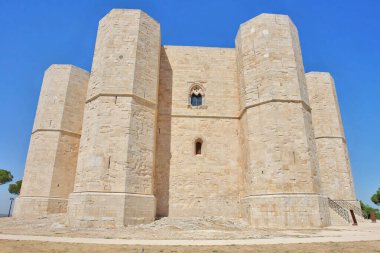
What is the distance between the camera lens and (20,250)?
5438mm

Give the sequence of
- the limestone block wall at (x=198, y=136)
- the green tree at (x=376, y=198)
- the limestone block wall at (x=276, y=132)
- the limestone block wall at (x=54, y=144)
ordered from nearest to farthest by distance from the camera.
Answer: the limestone block wall at (x=276, y=132), the limestone block wall at (x=198, y=136), the limestone block wall at (x=54, y=144), the green tree at (x=376, y=198)

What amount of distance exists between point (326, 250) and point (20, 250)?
6703 mm

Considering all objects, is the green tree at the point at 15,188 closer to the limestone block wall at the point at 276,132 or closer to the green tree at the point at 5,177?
the green tree at the point at 5,177

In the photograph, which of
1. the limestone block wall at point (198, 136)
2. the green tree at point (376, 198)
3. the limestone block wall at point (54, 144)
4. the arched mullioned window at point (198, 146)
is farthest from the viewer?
the green tree at point (376, 198)

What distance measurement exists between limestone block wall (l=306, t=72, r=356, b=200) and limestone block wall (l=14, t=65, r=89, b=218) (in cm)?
1746

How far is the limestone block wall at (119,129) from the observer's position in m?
10.5

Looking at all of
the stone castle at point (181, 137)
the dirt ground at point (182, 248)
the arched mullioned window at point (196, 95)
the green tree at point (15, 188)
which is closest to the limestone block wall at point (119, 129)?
the stone castle at point (181, 137)

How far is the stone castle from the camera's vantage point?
11.0m

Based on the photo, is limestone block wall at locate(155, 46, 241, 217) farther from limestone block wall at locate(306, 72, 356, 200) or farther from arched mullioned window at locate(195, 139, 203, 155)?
limestone block wall at locate(306, 72, 356, 200)

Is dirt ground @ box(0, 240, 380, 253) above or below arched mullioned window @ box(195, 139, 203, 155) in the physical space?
below

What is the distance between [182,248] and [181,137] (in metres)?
8.79

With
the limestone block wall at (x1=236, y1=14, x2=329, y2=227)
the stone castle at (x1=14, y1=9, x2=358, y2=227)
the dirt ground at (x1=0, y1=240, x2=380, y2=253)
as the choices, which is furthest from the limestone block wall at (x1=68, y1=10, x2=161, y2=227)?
the limestone block wall at (x1=236, y1=14, x2=329, y2=227)

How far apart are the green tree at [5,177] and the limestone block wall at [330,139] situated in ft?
119

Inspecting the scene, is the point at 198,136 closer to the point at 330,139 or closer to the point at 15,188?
the point at 330,139
